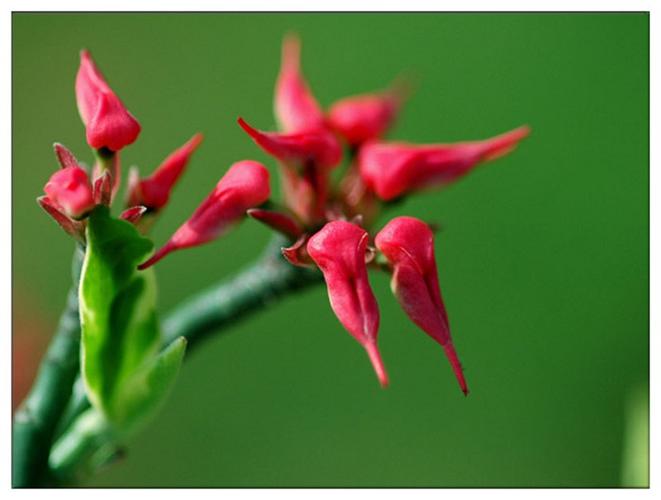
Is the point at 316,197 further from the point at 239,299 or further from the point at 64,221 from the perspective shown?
the point at 64,221

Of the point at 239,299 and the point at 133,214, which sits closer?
the point at 133,214

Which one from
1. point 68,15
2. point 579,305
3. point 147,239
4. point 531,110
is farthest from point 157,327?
point 68,15

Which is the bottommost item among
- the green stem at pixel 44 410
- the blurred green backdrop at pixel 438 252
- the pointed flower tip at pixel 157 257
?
the blurred green backdrop at pixel 438 252

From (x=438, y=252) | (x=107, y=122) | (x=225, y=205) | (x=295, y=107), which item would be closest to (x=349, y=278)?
(x=225, y=205)

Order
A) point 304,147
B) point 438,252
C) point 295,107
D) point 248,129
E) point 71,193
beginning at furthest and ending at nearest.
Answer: point 438,252
point 295,107
point 304,147
point 248,129
point 71,193

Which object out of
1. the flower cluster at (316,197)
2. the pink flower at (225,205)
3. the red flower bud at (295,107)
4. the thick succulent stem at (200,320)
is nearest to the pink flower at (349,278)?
the flower cluster at (316,197)

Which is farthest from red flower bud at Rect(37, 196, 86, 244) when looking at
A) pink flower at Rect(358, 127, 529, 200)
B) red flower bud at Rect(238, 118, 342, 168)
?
pink flower at Rect(358, 127, 529, 200)

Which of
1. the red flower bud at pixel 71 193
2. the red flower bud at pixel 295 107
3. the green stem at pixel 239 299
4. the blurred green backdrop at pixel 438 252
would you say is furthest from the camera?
the blurred green backdrop at pixel 438 252

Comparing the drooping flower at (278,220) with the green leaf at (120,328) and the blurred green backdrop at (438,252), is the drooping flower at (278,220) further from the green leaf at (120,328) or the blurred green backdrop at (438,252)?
the blurred green backdrop at (438,252)
